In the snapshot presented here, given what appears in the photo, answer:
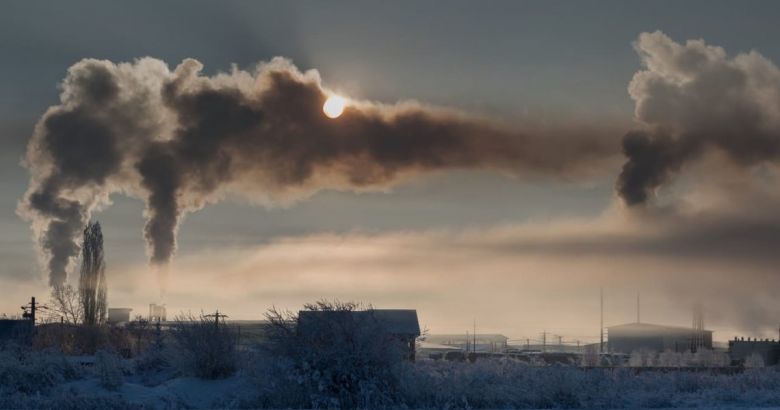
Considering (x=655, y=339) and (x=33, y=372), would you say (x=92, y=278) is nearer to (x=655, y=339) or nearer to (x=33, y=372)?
(x=33, y=372)

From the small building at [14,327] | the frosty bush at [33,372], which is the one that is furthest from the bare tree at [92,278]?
the frosty bush at [33,372]

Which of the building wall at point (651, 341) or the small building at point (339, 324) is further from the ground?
the small building at point (339, 324)

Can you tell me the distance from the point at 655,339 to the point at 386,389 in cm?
7655

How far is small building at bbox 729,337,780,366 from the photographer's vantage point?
80.3 metres

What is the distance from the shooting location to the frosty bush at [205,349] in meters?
31.1

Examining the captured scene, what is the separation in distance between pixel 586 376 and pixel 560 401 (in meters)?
2.25

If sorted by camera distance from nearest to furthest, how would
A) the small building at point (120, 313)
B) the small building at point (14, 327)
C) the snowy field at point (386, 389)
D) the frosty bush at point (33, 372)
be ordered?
the snowy field at point (386, 389) < the frosty bush at point (33, 372) < the small building at point (14, 327) < the small building at point (120, 313)

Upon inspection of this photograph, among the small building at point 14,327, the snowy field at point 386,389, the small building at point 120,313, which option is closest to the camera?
the snowy field at point 386,389

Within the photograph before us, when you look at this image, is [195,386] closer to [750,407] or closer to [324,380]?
[324,380]

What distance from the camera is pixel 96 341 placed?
5303 centimetres

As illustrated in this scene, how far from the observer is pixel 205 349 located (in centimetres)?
3133

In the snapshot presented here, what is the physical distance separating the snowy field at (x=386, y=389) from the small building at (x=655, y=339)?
66430 mm

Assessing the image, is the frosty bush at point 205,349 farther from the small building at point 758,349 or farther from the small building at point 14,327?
the small building at point 758,349

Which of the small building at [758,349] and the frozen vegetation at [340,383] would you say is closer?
the frozen vegetation at [340,383]
